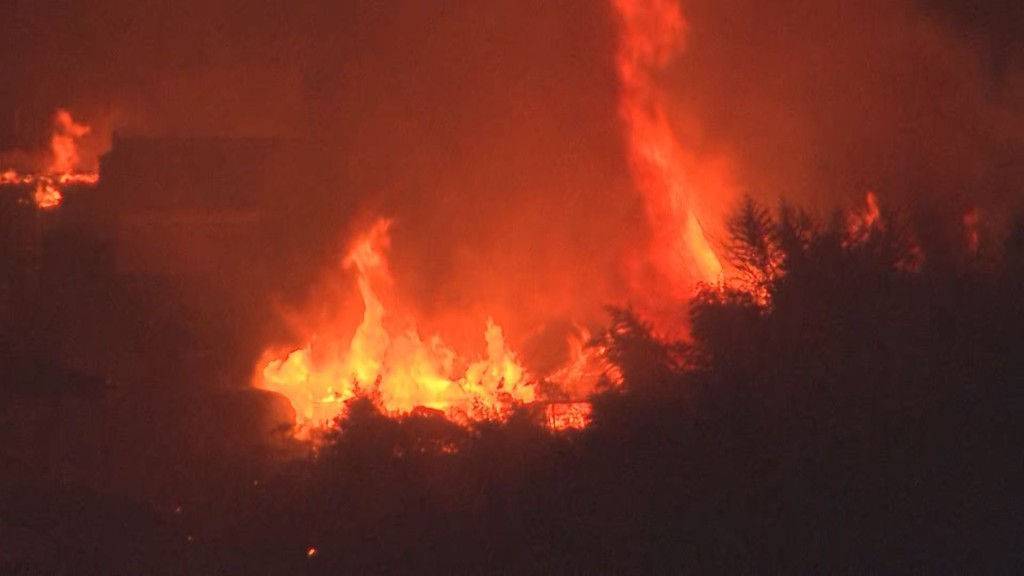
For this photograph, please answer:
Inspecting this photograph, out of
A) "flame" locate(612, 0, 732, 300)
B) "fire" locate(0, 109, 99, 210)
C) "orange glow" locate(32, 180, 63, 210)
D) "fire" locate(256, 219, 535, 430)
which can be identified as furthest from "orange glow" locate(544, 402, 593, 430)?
"orange glow" locate(32, 180, 63, 210)

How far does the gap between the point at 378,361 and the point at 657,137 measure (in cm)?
564

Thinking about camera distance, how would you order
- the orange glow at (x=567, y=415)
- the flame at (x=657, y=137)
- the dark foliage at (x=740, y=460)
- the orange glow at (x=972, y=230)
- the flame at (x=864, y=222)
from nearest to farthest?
the dark foliage at (x=740, y=460), the orange glow at (x=567, y=415), the flame at (x=864, y=222), the orange glow at (x=972, y=230), the flame at (x=657, y=137)

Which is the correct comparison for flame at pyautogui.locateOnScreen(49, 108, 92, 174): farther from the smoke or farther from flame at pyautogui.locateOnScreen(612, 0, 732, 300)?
flame at pyautogui.locateOnScreen(612, 0, 732, 300)

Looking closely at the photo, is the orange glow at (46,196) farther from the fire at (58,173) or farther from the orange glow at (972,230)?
the orange glow at (972,230)

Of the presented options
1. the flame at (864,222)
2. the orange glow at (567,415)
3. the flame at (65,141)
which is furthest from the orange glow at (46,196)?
the flame at (864,222)

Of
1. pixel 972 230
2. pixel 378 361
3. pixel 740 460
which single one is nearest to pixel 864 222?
pixel 972 230

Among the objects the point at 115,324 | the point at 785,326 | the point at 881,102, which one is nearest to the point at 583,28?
the point at 881,102

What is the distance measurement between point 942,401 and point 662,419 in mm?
1463

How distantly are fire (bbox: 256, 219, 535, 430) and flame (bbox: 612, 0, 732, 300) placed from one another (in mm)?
2898

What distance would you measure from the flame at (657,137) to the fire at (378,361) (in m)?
2.90

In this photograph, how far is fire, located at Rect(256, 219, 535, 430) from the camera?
13.2 meters

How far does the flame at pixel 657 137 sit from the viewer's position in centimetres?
1680

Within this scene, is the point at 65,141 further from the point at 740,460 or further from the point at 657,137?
the point at 740,460

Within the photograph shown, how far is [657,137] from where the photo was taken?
17703 millimetres
